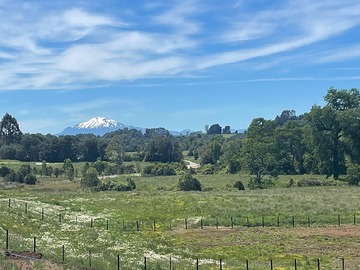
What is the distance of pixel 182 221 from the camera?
46094 millimetres

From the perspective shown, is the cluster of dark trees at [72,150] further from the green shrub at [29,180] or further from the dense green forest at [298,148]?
the green shrub at [29,180]

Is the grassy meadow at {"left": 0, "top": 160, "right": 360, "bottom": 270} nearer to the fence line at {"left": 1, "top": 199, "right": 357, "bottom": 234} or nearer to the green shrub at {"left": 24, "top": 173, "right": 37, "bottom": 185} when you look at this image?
the fence line at {"left": 1, "top": 199, "right": 357, "bottom": 234}

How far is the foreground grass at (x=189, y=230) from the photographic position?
90.2 ft

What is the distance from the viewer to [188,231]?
137 feet

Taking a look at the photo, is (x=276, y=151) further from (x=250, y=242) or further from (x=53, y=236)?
(x=53, y=236)

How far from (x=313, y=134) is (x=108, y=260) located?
266 feet

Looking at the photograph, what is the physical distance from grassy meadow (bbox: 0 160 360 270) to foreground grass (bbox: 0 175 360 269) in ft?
0.21

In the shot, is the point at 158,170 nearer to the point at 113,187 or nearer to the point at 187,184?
the point at 113,187

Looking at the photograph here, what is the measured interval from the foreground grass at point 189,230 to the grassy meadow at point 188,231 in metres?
0.06

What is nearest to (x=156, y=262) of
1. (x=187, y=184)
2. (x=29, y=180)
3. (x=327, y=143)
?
(x=187, y=184)

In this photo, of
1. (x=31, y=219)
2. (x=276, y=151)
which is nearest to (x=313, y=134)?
(x=276, y=151)

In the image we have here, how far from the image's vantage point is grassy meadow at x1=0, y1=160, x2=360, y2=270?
88.3 feet

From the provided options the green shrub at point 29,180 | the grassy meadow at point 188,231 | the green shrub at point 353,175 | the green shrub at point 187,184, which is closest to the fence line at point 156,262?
the grassy meadow at point 188,231

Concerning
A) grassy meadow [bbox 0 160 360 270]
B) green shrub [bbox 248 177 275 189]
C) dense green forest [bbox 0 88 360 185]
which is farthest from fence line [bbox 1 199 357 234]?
dense green forest [bbox 0 88 360 185]
